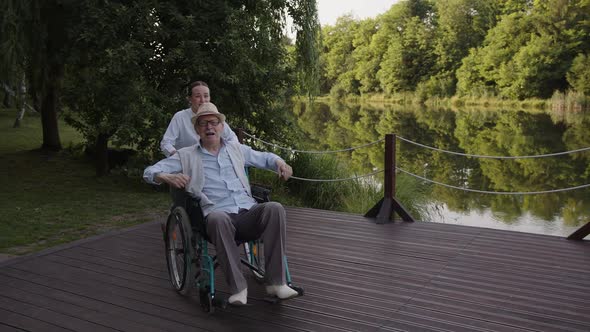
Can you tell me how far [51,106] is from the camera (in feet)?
31.0

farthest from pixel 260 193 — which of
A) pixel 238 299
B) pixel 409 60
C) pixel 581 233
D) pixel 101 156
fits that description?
pixel 409 60

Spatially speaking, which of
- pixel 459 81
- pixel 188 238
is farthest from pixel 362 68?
pixel 188 238

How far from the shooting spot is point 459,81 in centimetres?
3628

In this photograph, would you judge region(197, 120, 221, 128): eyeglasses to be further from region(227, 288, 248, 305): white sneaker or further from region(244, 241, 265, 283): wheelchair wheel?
region(227, 288, 248, 305): white sneaker

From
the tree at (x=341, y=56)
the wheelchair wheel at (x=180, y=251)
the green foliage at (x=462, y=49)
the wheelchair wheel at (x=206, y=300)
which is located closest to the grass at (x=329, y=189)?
the wheelchair wheel at (x=180, y=251)

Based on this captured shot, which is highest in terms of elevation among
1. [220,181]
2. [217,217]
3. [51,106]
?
[51,106]

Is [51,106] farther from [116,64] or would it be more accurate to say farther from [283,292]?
[283,292]

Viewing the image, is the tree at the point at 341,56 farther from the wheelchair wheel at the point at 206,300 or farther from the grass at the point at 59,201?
the wheelchair wheel at the point at 206,300

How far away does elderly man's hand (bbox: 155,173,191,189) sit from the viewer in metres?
2.88

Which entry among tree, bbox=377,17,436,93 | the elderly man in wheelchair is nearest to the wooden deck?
the elderly man in wheelchair

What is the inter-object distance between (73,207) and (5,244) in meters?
1.60

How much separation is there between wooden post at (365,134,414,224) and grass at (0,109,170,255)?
2271mm

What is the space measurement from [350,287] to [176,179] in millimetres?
1176

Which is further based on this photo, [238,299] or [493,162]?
[493,162]
